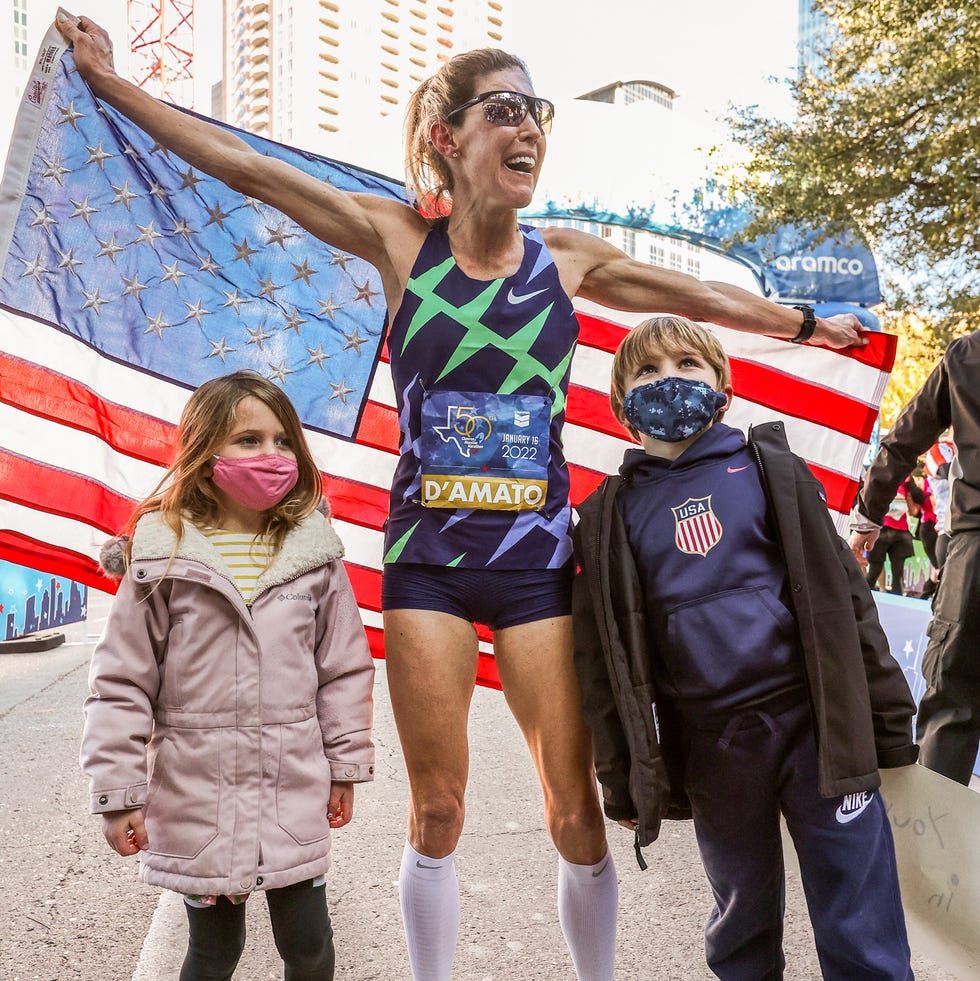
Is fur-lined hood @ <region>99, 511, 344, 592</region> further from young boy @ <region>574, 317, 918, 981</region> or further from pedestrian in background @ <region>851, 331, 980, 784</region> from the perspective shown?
pedestrian in background @ <region>851, 331, 980, 784</region>

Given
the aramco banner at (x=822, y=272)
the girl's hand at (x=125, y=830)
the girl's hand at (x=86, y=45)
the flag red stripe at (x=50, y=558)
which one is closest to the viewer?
the girl's hand at (x=125, y=830)

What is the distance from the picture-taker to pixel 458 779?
2.64 m

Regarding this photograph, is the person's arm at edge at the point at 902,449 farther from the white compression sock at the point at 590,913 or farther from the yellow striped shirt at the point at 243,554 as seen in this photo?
the yellow striped shirt at the point at 243,554

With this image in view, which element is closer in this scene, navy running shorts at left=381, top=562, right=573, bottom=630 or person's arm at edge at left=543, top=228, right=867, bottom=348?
navy running shorts at left=381, top=562, right=573, bottom=630

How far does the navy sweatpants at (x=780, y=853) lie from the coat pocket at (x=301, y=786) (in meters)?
0.89

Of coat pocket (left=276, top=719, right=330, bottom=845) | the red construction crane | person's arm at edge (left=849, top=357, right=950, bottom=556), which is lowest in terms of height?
coat pocket (left=276, top=719, right=330, bottom=845)

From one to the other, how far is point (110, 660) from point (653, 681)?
1273 millimetres

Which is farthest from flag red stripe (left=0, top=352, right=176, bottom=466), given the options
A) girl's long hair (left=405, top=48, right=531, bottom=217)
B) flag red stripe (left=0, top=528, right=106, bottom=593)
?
girl's long hair (left=405, top=48, right=531, bottom=217)

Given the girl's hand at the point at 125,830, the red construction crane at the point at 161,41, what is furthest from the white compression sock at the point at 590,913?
the red construction crane at the point at 161,41

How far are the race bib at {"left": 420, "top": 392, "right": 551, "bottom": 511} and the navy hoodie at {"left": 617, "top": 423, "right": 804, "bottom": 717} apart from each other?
289mm

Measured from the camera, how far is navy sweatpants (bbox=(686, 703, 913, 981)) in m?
2.33

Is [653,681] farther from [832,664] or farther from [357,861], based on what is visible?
[357,861]

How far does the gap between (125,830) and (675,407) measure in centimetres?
160

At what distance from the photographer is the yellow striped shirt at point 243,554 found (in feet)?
8.12
